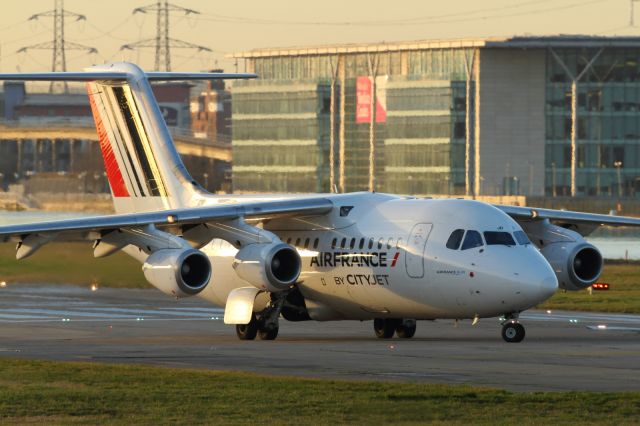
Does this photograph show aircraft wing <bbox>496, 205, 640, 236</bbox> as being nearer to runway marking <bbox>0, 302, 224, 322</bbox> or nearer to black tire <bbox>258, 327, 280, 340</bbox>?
black tire <bbox>258, 327, 280, 340</bbox>

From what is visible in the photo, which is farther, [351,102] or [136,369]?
[351,102]

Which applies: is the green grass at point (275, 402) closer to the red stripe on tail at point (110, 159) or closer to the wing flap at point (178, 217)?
the wing flap at point (178, 217)

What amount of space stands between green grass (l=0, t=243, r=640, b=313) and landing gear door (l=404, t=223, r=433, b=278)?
1223cm

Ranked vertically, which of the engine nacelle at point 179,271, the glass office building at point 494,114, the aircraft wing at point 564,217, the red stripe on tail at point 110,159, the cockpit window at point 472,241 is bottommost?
the engine nacelle at point 179,271

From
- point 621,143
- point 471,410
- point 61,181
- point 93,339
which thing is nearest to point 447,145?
point 621,143

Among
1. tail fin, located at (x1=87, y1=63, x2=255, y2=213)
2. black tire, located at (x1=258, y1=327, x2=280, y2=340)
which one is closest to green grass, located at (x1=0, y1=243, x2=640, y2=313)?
tail fin, located at (x1=87, y1=63, x2=255, y2=213)

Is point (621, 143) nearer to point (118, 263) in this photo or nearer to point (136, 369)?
point (118, 263)

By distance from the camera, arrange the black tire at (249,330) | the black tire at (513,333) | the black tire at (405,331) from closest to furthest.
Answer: the black tire at (513,333), the black tire at (249,330), the black tire at (405,331)

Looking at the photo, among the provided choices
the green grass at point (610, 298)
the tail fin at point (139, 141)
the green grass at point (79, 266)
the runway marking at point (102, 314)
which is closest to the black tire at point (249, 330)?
the tail fin at point (139, 141)

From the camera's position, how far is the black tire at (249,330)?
117ft

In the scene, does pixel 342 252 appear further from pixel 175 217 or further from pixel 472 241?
pixel 175 217

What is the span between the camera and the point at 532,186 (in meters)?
163

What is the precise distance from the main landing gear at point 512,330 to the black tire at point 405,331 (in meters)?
3.25

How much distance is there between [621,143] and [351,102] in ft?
94.7
